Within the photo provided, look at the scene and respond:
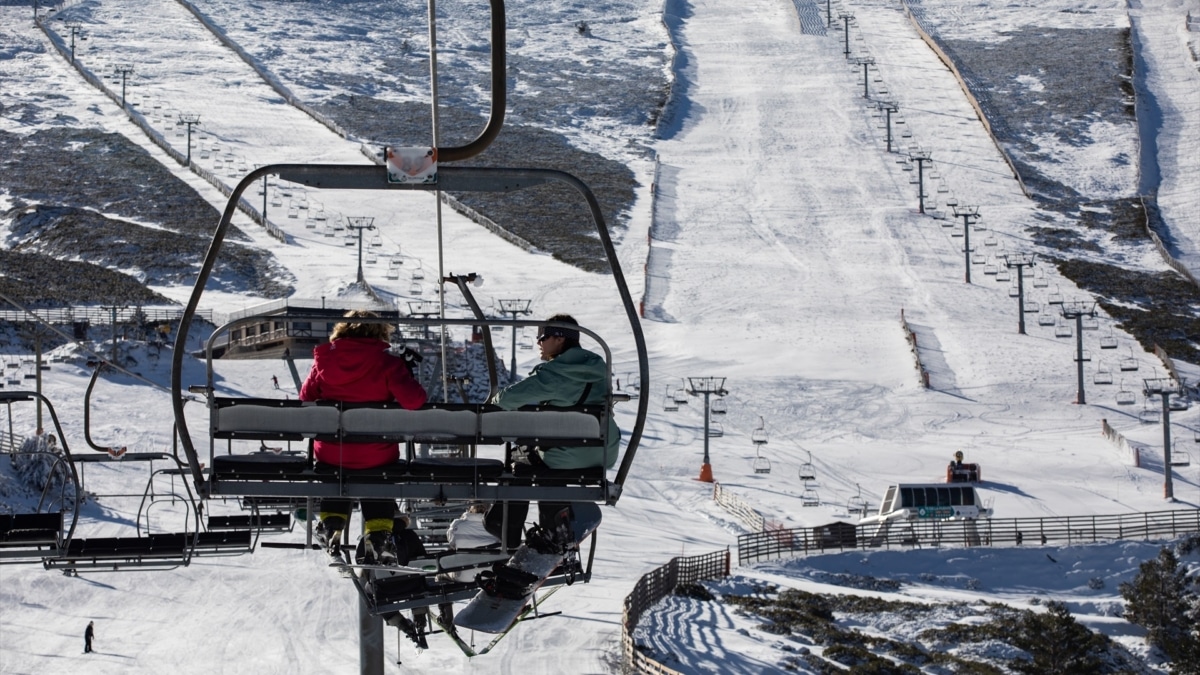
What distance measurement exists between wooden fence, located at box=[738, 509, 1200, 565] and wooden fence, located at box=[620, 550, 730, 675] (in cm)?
215

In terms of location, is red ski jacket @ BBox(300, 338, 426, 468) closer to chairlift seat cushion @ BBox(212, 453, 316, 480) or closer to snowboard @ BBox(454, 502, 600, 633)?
chairlift seat cushion @ BBox(212, 453, 316, 480)

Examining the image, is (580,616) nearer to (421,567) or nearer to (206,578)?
(206,578)

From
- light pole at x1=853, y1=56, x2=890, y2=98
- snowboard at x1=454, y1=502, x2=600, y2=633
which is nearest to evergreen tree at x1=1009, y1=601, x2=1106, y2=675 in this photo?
snowboard at x1=454, y1=502, x2=600, y2=633

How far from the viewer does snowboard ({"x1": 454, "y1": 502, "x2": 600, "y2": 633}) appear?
7.57 meters

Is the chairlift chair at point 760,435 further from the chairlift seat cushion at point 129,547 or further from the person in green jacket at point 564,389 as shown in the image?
the person in green jacket at point 564,389

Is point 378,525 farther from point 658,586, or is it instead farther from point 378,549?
point 658,586

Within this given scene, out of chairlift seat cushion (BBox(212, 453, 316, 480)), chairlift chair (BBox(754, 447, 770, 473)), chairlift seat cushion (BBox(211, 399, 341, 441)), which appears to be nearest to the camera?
chairlift seat cushion (BBox(211, 399, 341, 441))

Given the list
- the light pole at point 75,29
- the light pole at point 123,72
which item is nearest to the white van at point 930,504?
the light pole at point 123,72

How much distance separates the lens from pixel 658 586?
29578 mm

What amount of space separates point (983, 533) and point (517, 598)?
98.3 ft

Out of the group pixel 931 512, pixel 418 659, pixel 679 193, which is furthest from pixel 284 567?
pixel 679 193

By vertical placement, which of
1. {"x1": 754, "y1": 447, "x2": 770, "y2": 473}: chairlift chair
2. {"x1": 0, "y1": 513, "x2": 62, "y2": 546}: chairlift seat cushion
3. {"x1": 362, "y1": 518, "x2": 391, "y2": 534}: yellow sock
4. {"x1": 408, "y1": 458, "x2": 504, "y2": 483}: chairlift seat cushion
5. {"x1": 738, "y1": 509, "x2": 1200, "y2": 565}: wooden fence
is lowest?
{"x1": 754, "y1": 447, "x2": 770, "y2": 473}: chairlift chair

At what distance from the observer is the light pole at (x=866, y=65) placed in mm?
98188

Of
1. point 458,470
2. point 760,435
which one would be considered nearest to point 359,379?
point 458,470
